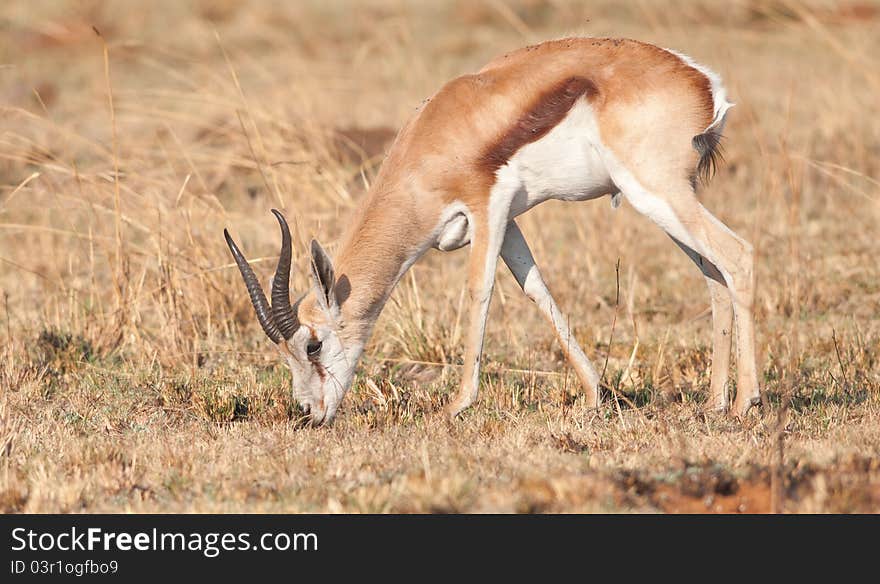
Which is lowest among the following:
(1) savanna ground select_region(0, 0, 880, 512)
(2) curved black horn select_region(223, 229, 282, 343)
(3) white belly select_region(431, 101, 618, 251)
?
(1) savanna ground select_region(0, 0, 880, 512)

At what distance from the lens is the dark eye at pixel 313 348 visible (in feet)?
22.2

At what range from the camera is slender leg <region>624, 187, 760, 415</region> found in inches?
255

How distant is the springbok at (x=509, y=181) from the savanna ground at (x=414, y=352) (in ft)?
1.45

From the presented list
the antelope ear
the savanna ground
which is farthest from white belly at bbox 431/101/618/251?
the savanna ground

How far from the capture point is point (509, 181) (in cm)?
666

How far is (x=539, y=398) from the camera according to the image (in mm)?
7391

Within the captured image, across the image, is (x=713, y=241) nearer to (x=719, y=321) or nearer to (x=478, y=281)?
(x=719, y=321)

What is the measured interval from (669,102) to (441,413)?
218cm

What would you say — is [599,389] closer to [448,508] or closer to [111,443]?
[448,508]

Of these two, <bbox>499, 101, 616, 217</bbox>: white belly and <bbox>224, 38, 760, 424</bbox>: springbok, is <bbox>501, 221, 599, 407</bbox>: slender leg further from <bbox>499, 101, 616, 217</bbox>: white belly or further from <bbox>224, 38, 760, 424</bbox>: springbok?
<bbox>499, 101, 616, 217</bbox>: white belly

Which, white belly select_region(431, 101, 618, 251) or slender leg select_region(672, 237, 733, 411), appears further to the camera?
slender leg select_region(672, 237, 733, 411)

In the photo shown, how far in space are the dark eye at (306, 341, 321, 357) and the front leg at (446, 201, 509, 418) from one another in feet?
2.73

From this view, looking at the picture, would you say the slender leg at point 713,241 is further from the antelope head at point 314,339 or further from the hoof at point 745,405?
the antelope head at point 314,339
